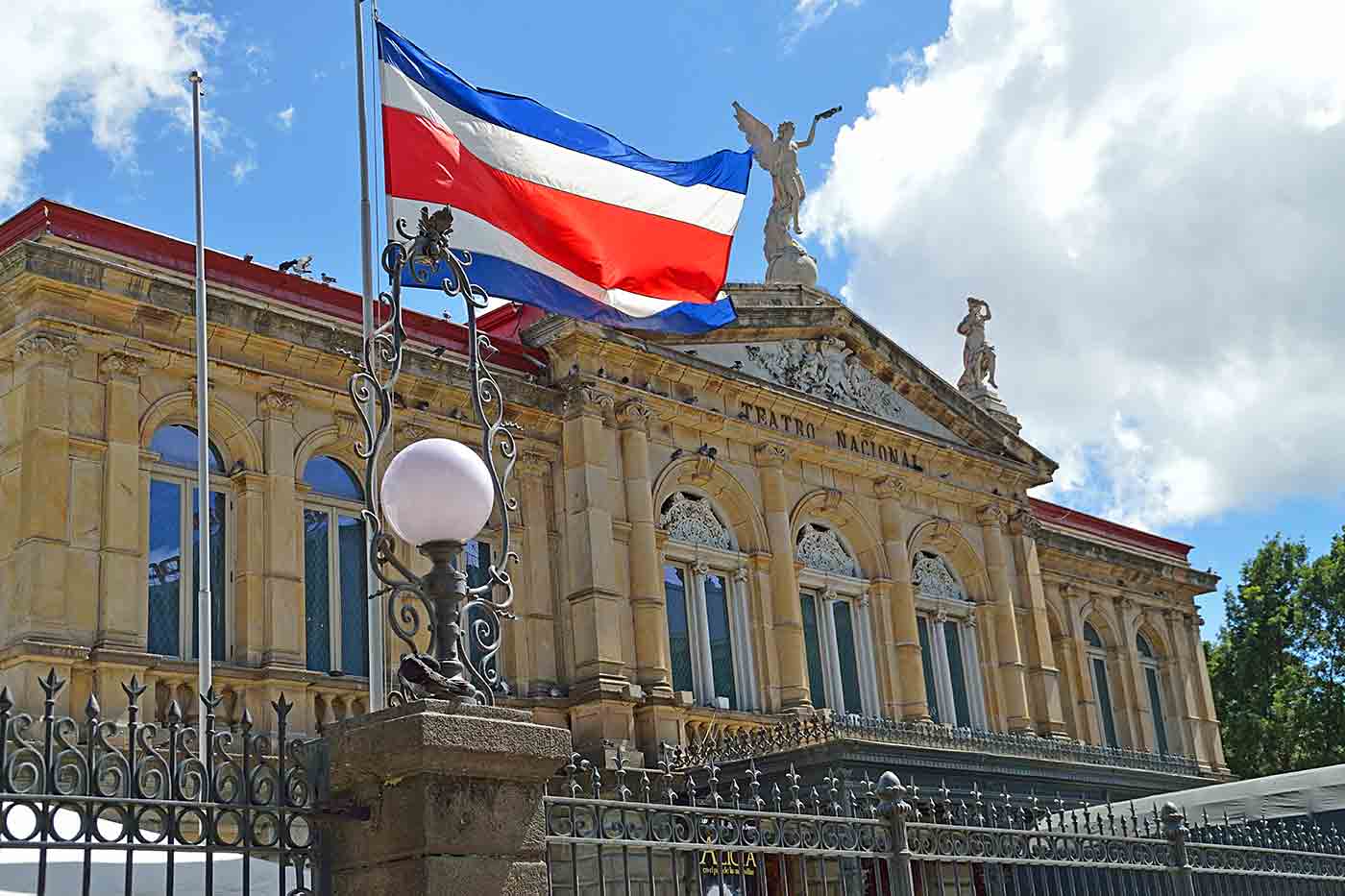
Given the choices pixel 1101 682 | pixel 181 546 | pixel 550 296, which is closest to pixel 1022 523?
pixel 1101 682

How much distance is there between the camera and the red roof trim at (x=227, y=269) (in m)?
16.3

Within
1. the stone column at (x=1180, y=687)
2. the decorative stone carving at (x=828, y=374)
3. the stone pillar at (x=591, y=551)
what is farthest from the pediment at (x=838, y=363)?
the stone column at (x=1180, y=687)

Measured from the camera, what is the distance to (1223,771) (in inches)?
1195

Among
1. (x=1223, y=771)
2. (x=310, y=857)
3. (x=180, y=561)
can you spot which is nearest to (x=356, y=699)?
(x=180, y=561)

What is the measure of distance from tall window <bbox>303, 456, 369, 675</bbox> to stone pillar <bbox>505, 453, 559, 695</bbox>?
2.02 metres

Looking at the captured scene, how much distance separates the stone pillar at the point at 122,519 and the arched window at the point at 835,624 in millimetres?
9574

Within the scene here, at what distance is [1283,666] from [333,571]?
90.5 ft

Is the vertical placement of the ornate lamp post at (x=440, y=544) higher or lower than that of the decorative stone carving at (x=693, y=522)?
lower

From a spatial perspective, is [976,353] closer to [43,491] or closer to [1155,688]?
[1155,688]

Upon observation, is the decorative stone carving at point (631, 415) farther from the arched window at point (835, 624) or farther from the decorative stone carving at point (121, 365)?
the decorative stone carving at point (121, 365)

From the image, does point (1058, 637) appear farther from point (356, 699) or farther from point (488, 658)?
point (488, 658)

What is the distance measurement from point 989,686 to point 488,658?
18926 millimetres

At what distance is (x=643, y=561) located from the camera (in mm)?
19547

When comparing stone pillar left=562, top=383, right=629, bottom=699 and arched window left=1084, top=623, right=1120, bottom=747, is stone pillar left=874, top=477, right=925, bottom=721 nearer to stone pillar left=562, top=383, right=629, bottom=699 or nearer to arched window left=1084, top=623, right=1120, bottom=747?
stone pillar left=562, top=383, right=629, bottom=699
